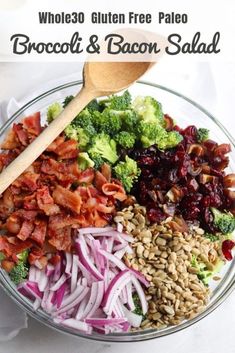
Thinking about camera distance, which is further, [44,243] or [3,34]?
[3,34]

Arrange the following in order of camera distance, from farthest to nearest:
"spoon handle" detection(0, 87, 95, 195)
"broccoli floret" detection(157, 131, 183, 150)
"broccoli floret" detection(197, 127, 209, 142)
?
"broccoli floret" detection(197, 127, 209, 142) → "broccoli floret" detection(157, 131, 183, 150) → "spoon handle" detection(0, 87, 95, 195)

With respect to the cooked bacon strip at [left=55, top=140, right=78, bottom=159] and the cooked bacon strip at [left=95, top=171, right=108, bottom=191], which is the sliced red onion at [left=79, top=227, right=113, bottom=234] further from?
the cooked bacon strip at [left=55, top=140, right=78, bottom=159]

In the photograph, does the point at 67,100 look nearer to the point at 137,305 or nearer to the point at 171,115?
the point at 171,115

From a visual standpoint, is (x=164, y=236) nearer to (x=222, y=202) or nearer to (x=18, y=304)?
(x=222, y=202)

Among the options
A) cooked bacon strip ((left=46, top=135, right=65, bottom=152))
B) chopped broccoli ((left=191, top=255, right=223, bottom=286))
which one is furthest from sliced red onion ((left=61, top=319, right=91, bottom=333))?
cooked bacon strip ((left=46, top=135, right=65, bottom=152))

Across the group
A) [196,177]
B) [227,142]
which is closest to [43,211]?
[196,177]

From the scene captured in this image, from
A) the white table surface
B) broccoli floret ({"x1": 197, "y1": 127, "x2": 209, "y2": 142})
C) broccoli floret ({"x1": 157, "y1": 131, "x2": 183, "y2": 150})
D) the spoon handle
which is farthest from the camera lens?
the white table surface

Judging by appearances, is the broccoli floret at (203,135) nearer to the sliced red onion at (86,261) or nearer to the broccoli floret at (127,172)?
the broccoli floret at (127,172)
